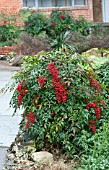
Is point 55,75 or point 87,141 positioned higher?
point 55,75

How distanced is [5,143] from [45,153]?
0.63 meters

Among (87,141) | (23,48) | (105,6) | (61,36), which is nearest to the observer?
(87,141)

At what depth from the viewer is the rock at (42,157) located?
3.72 metres

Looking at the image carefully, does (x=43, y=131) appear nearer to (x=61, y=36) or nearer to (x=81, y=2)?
(x=61, y=36)

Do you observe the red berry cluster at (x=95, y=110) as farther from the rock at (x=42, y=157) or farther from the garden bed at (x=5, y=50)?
the garden bed at (x=5, y=50)

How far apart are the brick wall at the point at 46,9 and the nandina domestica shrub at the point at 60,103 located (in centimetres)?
1098

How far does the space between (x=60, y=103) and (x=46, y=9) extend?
38.7 feet

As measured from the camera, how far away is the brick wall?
48.0 feet

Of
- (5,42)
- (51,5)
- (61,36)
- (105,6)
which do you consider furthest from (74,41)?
(105,6)

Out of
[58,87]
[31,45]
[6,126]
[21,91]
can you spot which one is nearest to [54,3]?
[31,45]

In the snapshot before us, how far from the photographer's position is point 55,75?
12.9 feet

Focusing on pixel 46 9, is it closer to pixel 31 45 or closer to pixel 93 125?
pixel 31 45

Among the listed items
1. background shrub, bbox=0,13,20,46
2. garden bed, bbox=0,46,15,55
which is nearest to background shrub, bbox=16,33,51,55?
garden bed, bbox=0,46,15,55

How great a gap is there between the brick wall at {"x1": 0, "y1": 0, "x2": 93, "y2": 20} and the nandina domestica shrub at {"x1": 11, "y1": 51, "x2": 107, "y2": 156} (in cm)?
1098
